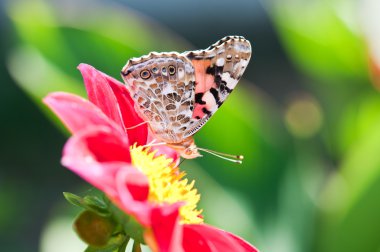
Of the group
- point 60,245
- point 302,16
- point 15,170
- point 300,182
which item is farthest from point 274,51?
point 60,245

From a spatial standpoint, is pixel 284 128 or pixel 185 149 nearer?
pixel 185 149

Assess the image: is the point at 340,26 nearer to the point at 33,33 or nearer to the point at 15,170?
the point at 33,33

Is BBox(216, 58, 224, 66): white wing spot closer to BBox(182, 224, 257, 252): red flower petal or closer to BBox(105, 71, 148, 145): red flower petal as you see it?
BBox(105, 71, 148, 145): red flower petal

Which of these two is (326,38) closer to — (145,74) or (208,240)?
(145,74)

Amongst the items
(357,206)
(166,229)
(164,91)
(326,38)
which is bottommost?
(357,206)

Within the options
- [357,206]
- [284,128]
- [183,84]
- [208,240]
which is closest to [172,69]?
[183,84]

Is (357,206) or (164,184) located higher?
(164,184)

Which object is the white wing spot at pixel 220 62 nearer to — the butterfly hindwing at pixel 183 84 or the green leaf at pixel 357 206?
the butterfly hindwing at pixel 183 84
